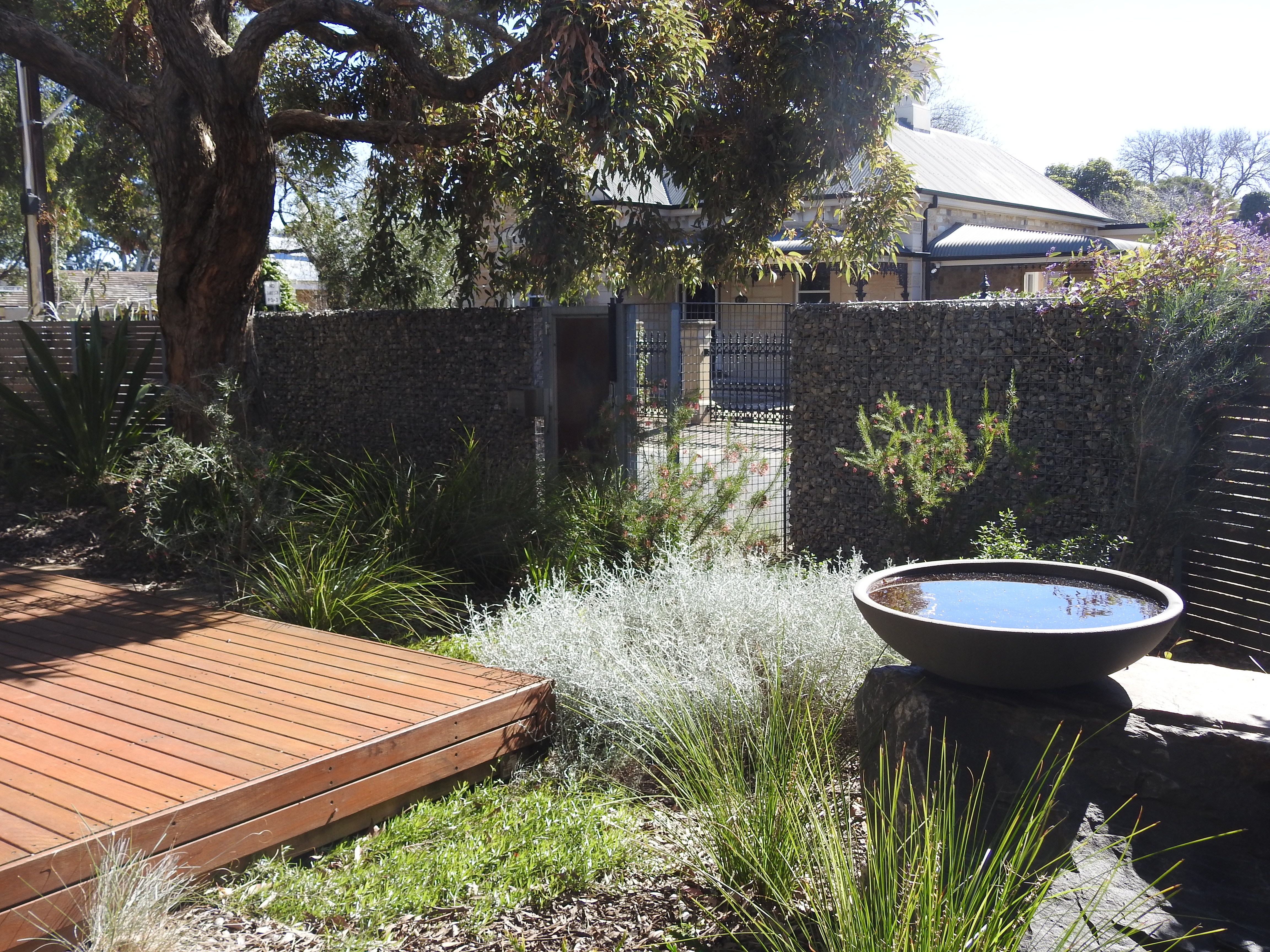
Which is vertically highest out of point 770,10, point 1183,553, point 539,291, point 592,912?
point 770,10

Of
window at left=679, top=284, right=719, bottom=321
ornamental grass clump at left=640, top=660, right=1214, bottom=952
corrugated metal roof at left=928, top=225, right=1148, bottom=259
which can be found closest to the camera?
ornamental grass clump at left=640, top=660, right=1214, bottom=952

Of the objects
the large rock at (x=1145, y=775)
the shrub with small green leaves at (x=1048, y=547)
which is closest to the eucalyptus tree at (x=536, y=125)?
the shrub with small green leaves at (x=1048, y=547)

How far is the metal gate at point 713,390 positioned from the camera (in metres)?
7.42

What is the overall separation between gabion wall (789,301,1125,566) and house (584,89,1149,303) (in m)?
7.68

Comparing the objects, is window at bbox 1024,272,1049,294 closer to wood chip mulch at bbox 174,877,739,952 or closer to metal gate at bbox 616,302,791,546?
metal gate at bbox 616,302,791,546

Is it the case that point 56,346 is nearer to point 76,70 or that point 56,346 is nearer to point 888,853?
point 76,70

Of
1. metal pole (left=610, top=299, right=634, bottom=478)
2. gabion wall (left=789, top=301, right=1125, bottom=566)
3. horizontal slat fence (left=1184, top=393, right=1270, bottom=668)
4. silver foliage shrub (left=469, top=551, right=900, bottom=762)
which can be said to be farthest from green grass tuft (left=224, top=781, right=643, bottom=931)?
metal pole (left=610, top=299, right=634, bottom=478)

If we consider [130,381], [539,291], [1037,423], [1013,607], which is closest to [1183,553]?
[1037,423]

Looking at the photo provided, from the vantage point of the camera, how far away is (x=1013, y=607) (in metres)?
3.31

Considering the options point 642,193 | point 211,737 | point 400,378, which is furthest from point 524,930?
point 400,378

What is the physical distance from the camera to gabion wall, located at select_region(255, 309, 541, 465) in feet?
26.7

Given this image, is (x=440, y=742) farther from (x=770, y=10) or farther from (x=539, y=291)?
(x=770, y=10)

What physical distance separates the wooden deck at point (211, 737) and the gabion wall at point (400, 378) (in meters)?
3.27

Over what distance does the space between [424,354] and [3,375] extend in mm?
6423
